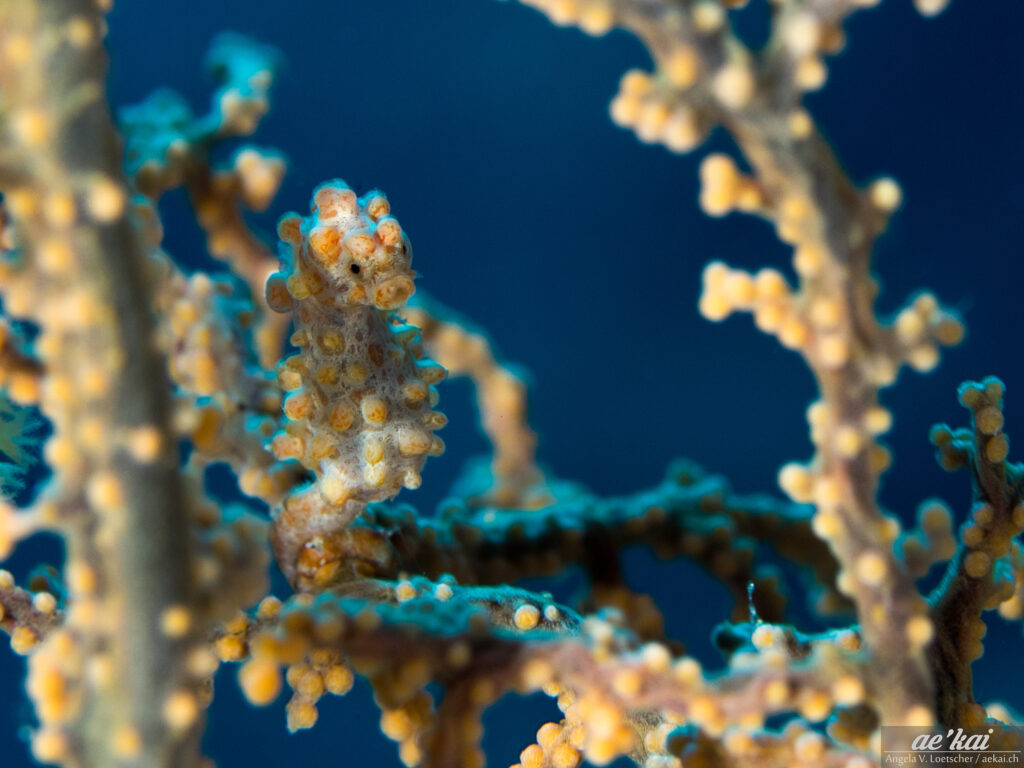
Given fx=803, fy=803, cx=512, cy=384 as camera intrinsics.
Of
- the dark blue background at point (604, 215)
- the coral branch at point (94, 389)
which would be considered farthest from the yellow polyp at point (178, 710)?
the dark blue background at point (604, 215)

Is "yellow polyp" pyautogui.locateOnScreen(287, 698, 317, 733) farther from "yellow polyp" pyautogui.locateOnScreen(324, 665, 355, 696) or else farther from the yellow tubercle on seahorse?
the yellow tubercle on seahorse

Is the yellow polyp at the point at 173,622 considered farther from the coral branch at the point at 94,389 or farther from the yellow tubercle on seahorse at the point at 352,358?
the yellow tubercle on seahorse at the point at 352,358

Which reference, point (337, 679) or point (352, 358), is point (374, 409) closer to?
point (352, 358)

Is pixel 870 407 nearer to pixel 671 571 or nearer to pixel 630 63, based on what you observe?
pixel 630 63

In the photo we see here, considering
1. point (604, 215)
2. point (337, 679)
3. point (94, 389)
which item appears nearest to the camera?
→ point (94, 389)

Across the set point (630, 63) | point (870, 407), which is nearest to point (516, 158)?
point (630, 63)

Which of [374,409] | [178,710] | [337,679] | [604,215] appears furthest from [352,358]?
[604,215]
